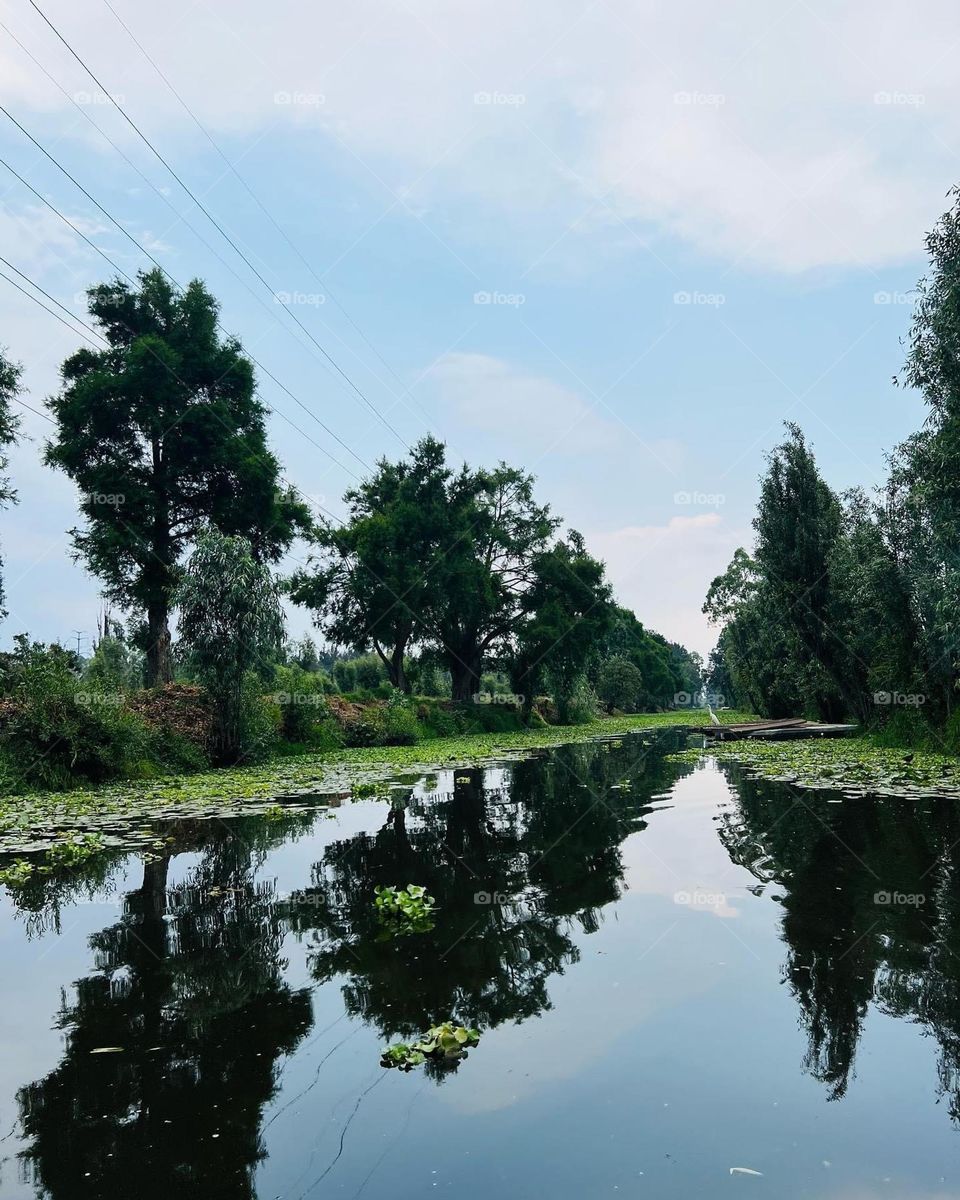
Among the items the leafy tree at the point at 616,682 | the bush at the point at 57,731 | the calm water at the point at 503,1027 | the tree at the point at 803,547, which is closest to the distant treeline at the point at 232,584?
the bush at the point at 57,731

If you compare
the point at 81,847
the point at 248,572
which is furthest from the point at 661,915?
the point at 248,572

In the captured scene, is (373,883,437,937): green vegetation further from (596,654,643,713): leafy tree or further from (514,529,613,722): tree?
(596,654,643,713): leafy tree

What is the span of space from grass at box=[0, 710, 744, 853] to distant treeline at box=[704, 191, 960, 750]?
45.7 ft

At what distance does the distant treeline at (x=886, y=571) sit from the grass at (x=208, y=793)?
13.9 meters

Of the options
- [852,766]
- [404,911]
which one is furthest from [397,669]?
[404,911]

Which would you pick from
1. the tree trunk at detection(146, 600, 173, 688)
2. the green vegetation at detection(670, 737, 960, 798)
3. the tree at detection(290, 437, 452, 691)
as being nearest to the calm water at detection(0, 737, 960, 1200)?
the green vegetation at detection(670, 737, 960, 798)

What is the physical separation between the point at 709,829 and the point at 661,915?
4.75 m

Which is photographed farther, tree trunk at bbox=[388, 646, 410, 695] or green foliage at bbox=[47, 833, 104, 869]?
tree trunk at bbox=[388, 646, 410, 695]

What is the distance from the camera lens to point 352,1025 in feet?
16.0

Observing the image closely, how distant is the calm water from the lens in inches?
134

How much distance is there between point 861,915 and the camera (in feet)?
22.2

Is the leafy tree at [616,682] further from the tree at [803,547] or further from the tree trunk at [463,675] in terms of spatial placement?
the tree at [803,547]

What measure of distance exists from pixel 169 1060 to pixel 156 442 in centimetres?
3121

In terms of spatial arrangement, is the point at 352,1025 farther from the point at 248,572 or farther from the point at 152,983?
the point at 248,572
